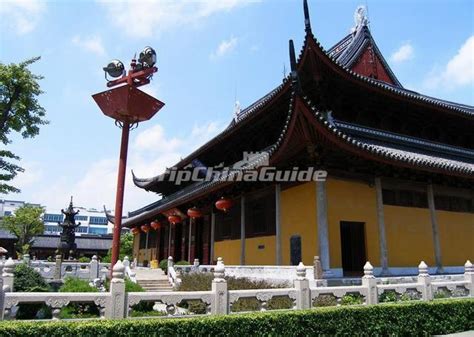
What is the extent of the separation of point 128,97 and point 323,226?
6417mm

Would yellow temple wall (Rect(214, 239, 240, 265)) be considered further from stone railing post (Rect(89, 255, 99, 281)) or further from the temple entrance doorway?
stone railing post (Rect(89, 255, 99, 281))

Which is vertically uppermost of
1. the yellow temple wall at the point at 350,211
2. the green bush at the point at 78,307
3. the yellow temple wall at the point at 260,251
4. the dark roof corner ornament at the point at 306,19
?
the dark roof corner ornament at the point at 306,19

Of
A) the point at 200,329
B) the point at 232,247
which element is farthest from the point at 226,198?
the point at 200,329

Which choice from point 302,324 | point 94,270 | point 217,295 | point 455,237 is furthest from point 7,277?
point 94,270

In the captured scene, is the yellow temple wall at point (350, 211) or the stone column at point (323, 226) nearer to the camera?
the stone column at point (323, 226)

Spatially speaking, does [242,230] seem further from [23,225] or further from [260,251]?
[23,225]

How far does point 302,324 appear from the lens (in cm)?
761

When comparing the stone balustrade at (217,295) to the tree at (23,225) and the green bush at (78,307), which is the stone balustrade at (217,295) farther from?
the tree at (23,225)

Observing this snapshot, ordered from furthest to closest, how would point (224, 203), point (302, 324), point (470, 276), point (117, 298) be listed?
point (224, 203), point (470, 276), point (302, 324), point (117, 298)

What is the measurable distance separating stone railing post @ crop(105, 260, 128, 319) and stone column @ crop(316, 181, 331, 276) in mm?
5698

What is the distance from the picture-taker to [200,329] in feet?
22.2

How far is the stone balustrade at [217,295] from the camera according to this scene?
6.41 metres

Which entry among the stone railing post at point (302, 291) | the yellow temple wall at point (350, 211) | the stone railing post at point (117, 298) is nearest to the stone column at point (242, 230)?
the yellow temple wall at point (350, 211)

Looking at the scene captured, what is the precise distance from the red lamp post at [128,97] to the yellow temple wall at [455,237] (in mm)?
10075
